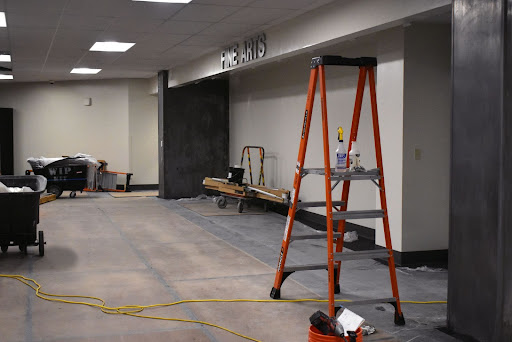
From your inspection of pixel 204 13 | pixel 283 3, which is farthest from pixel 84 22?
pixel 283 3

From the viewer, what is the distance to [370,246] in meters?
7.30

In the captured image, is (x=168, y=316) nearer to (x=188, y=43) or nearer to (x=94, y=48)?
(x=188, y=43)

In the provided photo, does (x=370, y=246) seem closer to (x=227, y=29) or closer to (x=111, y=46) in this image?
(x=227, y=29)

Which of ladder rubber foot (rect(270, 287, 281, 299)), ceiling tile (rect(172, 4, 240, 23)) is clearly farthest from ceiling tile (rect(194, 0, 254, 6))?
ladder rubber foot (rect(270, 287, 281, 299))

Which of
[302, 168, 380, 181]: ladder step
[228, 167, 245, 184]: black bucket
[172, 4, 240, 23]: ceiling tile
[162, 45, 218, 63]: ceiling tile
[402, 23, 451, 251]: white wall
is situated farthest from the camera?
[228, 167, 245, 184]: black bucket

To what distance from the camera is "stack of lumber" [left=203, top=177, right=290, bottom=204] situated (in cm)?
975

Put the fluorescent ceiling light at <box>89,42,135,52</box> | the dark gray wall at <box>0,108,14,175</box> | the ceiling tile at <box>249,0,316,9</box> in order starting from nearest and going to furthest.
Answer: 1. the ceiling tile at <box>249,0,316,9</box>
2. the fluorescent ceiling light at <box>89,42,135,52</box>
3. the dark gray wall at <box>0,108,14,175</box>

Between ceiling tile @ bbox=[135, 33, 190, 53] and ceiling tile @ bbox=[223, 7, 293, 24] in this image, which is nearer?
ceiling tile @ bbox=[223, 7, 293, 24]

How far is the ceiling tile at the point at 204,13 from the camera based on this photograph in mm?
6969

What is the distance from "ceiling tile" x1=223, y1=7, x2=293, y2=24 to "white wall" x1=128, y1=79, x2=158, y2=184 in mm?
8496

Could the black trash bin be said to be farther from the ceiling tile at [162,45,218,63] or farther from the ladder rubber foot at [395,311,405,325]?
the ceiling tile at [162,45,218,63]

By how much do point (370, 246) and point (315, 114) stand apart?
2804 mm

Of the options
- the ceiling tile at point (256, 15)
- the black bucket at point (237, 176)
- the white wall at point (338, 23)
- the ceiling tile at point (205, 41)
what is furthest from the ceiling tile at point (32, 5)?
the black bucket at point (237, 176)

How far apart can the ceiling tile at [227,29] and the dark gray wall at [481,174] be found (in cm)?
436
